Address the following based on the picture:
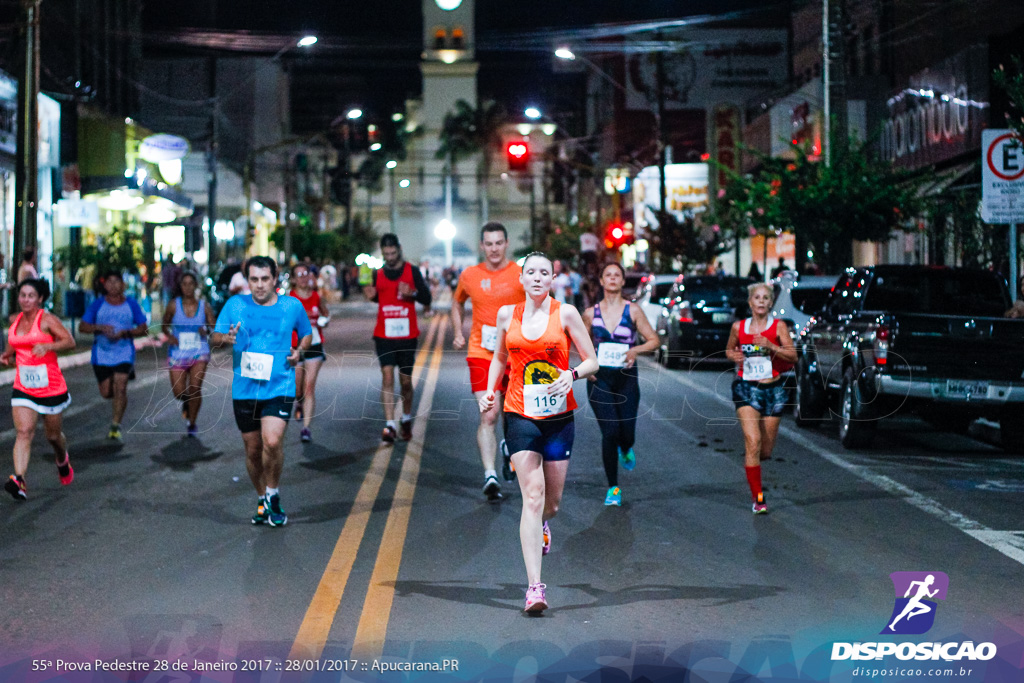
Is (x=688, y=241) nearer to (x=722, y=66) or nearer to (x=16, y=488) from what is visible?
(x=722, y=66)

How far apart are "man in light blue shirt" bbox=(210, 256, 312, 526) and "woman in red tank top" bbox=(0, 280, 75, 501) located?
6.49 feet

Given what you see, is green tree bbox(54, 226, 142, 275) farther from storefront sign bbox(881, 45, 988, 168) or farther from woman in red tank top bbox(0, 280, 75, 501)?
woman in red tank top bbox(0, 280, 75, 501)

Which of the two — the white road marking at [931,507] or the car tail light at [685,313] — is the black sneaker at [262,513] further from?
the car tail light at [685,313]

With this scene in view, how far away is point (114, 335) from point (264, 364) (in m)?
4.95

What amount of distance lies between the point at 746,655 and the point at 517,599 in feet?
4.90

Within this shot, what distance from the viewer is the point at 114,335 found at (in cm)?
1340

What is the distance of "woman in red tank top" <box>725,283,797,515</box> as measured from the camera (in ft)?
32.7

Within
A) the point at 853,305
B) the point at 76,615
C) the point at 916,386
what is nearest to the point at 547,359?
the point at 76,615

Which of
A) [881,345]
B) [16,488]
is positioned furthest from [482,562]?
[881,345]

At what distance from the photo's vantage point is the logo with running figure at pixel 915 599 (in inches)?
257

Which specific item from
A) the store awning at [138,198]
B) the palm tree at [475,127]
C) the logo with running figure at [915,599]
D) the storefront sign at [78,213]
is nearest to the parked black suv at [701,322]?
the storefront sign at [78,213]

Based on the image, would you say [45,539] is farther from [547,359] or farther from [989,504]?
[989,504]

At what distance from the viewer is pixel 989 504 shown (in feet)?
33.4

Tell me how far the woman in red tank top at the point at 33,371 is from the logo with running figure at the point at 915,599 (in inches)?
249
